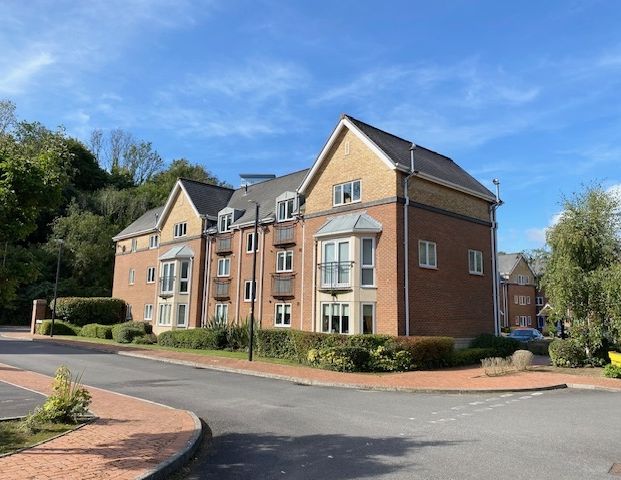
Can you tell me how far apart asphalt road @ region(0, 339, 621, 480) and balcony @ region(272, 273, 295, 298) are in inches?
447

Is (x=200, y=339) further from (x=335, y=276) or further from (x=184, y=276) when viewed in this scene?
(x=184, y=276)

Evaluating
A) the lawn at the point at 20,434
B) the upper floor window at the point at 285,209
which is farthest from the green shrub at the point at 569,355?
the lawn at the point at 20,434

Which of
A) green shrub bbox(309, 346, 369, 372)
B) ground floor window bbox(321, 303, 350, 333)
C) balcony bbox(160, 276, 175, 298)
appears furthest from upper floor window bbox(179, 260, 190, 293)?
green shrub bbox(309, 346, 369, 372)

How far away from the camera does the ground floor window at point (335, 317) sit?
23500mm

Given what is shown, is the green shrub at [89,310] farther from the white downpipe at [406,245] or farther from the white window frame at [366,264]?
the white downpipe at [406,245]

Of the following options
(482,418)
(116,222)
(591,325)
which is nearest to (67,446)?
(482,418)

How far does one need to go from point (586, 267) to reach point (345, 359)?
10.9 meters

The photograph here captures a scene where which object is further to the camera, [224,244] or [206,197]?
[206,197]

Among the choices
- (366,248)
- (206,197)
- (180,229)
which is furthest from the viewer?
(180,229)

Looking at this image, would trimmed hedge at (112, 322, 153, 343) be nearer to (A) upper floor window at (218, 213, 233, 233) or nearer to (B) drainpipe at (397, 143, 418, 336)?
(A) upper floor window at (218, 213, 233, 233)

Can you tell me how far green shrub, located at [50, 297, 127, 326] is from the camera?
1629 inches

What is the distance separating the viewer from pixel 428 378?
16.9 metres

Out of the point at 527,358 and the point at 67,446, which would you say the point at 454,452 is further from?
the point at 527,358

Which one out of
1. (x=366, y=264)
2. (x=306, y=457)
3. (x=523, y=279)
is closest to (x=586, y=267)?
(x=366, y=264)
